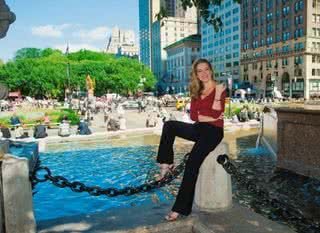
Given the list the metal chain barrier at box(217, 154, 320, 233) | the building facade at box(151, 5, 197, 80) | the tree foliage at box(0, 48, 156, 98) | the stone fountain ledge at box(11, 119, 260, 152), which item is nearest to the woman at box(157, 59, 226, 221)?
the metal chain barrier at box(217, 154, 320, 233)

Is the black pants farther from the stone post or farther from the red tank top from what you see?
the stone post

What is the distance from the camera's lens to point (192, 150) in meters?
5.25

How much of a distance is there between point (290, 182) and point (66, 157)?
9.33 metres

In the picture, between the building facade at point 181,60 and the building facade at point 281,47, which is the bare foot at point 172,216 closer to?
the building facade at point 281,47

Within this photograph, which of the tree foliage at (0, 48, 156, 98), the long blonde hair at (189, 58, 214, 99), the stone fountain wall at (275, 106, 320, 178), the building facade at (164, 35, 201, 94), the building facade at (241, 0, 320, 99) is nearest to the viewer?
the long blonde hair at (189, 58, 214, 99)

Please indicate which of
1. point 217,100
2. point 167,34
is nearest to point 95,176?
point 217,100

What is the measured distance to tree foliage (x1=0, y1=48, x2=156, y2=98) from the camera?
274ft

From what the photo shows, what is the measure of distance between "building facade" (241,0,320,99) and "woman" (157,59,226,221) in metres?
79.8

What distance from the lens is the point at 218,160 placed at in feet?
17.9

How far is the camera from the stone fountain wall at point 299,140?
10125mm

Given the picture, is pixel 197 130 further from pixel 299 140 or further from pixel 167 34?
pixel 167 34

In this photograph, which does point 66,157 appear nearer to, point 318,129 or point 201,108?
point 318,129

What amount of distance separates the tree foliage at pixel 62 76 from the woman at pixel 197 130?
75.8m

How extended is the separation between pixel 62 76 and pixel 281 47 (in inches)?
2190
